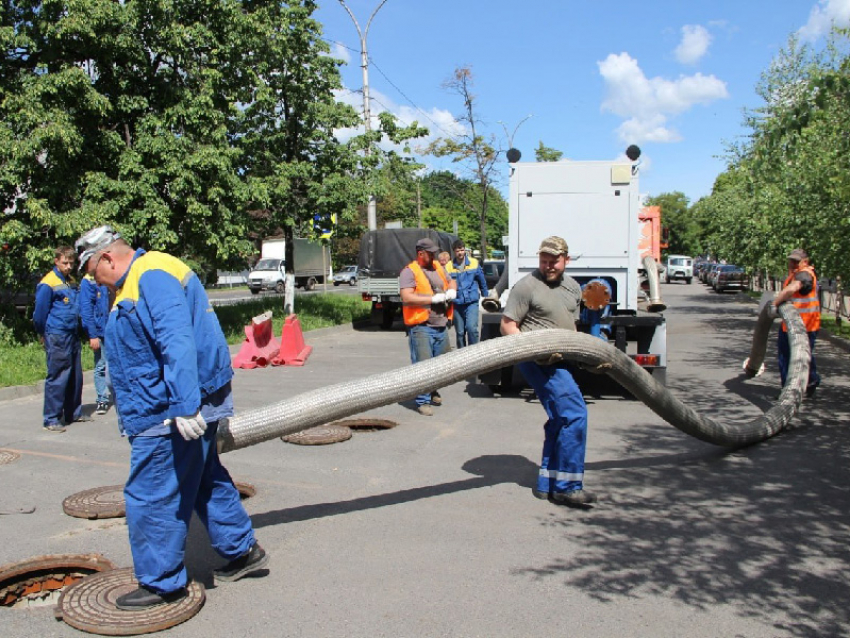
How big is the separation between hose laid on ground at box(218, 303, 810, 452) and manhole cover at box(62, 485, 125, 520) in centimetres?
138

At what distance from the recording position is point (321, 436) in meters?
7.08

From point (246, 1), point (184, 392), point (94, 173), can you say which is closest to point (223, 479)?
point (184, 392)

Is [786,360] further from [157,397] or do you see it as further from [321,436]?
[157,397]

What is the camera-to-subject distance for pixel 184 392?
3.38 meters

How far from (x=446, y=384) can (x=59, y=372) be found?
4.63m

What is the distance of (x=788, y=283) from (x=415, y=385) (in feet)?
21.0

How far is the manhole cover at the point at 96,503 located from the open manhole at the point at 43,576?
720mm

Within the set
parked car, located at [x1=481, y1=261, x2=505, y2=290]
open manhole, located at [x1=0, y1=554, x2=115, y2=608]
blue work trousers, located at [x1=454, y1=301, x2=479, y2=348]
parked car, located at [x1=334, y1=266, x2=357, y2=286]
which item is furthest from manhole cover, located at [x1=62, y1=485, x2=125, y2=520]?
parked car, located at [x1=334, y1=266, x2=357, y2=286]

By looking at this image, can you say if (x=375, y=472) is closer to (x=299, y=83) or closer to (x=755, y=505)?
(x=755, y=505)

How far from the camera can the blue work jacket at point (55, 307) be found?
7516 mm

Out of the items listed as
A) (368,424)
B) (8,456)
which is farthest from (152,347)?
(368,424)

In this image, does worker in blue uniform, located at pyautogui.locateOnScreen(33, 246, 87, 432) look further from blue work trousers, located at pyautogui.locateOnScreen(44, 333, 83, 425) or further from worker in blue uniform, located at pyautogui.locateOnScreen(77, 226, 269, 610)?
worker in blue uniform, located at pyautogui.locateOnScreen(77, 226, 269, 610)

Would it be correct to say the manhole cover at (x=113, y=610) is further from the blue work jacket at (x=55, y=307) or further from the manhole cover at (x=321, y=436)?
the blue work jacket at (x=55, y=307)

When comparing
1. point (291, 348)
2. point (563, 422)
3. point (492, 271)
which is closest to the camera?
point (563, 422)
